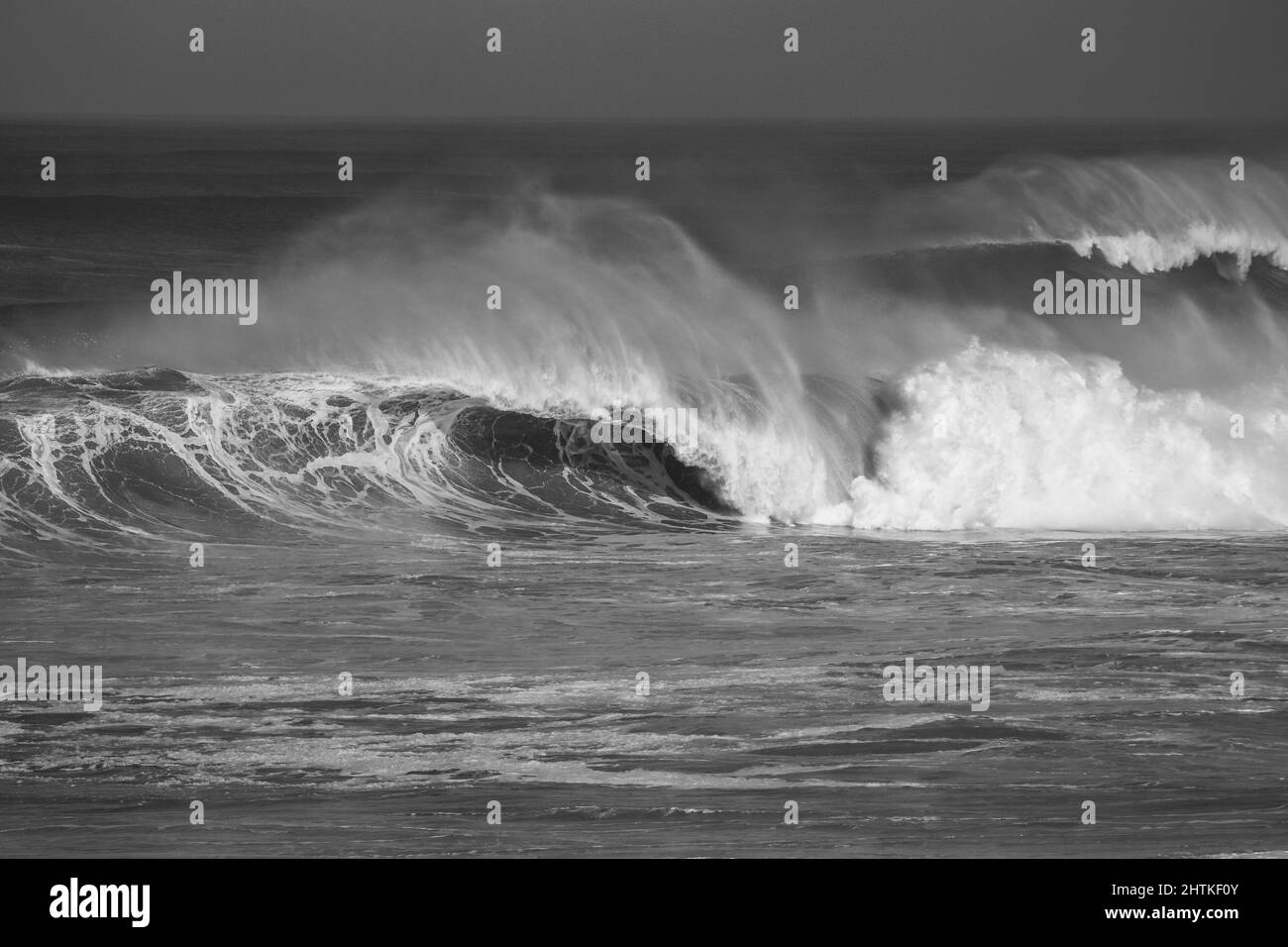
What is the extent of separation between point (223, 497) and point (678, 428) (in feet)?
11.8

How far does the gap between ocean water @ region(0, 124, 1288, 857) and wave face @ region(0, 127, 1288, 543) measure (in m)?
0.05

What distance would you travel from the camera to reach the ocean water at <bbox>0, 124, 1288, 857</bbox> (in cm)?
696

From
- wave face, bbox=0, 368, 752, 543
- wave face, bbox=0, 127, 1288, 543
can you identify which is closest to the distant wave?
wave face, bbox=0, 127, 1288, 543

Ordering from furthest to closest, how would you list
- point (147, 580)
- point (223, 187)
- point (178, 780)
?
1. point (223, 187)
2. point (147, 580)
3. point (178, 780)

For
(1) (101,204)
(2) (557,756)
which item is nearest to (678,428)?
(2) (557,756)

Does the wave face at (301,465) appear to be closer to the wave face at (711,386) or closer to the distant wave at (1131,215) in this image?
the wave face at (711,386)

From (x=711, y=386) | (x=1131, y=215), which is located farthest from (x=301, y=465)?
(x=1131, y=215)

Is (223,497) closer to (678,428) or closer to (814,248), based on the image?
(678,428)

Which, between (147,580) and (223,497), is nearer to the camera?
(147,580)

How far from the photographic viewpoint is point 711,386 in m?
14.0

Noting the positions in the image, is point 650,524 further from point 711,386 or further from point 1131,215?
point 1131,215

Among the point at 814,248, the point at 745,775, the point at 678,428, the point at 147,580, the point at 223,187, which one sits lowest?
the point at 745,775

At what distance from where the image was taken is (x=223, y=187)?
24766mm

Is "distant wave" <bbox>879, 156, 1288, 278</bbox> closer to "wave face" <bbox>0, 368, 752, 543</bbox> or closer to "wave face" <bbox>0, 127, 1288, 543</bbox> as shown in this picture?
"wave face" <bbox>0, 127, 1288, 543</bbox>
